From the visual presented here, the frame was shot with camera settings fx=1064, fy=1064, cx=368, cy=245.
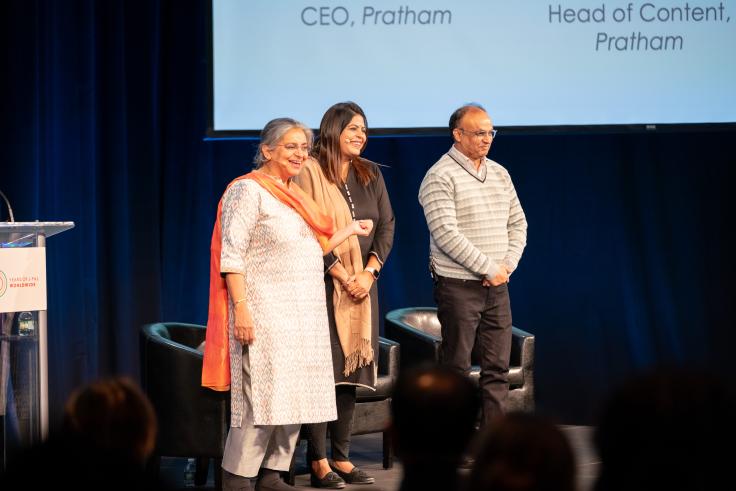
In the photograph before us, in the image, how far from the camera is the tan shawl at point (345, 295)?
4047 mm

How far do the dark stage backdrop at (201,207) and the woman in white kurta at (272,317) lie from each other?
5.57 feet

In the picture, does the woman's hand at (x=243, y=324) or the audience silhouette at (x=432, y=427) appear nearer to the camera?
the audience silhouette at (x=432, y=427)

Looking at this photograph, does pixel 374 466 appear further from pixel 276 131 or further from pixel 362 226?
pixel 276 131

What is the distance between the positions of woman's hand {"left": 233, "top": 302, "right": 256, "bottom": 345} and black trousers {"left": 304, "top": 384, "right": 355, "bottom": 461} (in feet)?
2.07

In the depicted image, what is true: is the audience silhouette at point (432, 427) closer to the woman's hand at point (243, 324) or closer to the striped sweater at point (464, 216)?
the woman's hand at point (243, 324)

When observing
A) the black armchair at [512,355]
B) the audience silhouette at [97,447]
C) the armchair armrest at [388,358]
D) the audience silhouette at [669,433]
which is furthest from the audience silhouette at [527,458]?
the black armchair at [512,355]

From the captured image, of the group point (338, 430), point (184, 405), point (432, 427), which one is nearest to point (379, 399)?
point (338, 430)

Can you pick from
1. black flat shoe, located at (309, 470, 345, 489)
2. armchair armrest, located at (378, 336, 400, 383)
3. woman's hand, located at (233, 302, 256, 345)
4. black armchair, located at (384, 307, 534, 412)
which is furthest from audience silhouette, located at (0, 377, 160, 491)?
black armchair, located at (384, 307, 534, 412)

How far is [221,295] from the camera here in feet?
12.1

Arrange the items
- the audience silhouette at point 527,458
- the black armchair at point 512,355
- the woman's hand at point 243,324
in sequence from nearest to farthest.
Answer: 1. the audience silhouette at point 527,458
2. the woman's hand at point 243,324
3. the black armchair at point 512,355

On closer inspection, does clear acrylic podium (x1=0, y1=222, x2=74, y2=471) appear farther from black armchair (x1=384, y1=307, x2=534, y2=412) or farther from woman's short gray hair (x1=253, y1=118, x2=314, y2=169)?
black armchair (x1=384, y1=307, x2=534, y2=412)

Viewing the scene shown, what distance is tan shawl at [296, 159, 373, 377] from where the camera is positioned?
4.05 metres

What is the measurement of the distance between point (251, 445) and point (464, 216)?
133cm

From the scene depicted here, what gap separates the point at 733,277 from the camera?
5902mm
